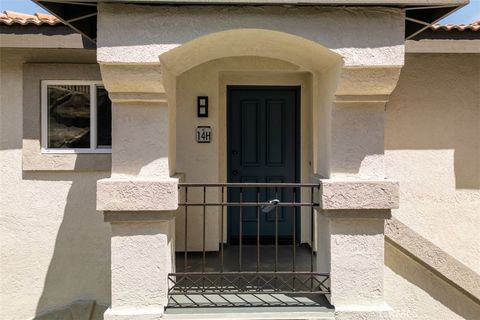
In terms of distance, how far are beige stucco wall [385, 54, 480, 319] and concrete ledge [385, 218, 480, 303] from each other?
1.16m

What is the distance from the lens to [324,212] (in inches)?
153

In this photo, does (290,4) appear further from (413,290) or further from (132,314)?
(413,290)

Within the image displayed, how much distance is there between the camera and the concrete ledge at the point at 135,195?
361 centimetres

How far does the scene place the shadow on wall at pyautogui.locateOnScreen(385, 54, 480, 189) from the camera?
554 centimetres

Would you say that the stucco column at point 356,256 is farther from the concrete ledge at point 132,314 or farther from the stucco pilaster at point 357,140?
the concrete ledge at point 132,314

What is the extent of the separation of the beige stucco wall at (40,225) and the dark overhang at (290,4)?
1.43 metres

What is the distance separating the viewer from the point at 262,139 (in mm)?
6352

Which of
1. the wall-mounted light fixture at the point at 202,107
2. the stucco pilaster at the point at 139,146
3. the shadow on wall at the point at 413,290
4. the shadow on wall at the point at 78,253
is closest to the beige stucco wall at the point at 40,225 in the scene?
the shadow on wall at the point at 78,253

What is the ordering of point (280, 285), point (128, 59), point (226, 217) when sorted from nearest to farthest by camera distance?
point (128, 59)
point (280, 285)
point (226, 217)

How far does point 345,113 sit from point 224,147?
104 inches

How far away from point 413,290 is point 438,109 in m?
2.67

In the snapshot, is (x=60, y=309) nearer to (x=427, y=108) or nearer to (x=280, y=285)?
(x=280, y=285)

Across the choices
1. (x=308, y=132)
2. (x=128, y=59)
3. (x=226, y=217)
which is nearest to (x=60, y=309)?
(x=226, y=217)

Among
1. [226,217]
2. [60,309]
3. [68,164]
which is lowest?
[60,309]
